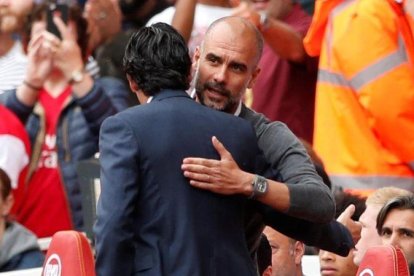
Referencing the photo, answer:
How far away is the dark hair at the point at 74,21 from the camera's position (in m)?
9.28

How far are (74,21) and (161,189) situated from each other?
408 centimetres

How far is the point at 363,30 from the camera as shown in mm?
8430

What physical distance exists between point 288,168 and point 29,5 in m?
4.55

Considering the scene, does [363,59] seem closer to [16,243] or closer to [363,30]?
Result: [363,30]

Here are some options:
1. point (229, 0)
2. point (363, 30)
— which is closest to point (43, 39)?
point (229, 0)

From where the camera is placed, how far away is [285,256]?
714 cm

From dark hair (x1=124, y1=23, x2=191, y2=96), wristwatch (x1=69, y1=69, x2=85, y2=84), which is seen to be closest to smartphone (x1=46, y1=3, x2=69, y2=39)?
wristwatch (x1=69, y1=69, x2=85, y2=84)

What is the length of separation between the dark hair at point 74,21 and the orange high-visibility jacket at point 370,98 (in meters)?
1.57

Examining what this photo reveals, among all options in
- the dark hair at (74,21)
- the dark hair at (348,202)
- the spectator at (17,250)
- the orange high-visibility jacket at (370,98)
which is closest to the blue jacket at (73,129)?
the dark hair at (74,21)

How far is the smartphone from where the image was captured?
9.12m

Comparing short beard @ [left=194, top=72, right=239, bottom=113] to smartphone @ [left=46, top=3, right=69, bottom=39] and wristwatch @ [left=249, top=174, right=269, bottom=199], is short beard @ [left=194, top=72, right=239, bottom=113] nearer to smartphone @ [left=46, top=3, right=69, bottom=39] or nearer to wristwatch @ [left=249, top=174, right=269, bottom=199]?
wristwatch @ [left=249, top=174, right=269, bottom=199]

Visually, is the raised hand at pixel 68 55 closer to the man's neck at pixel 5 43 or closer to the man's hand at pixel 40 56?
the man's hand at pixel 40 56

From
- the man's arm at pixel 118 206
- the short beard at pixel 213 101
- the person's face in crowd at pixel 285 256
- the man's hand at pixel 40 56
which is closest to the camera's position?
the man's arm at pixel 118 206

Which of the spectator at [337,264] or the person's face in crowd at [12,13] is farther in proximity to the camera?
the person's face in crowd at [12,13]
